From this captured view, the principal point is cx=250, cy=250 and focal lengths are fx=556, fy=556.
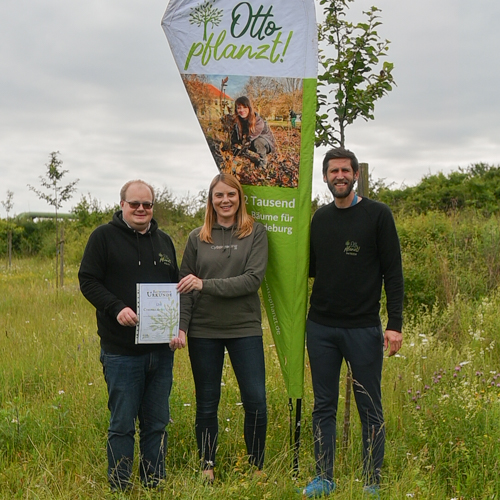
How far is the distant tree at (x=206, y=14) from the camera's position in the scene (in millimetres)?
4105

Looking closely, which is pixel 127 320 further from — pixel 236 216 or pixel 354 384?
pixel 354 384

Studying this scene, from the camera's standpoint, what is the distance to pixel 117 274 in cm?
354

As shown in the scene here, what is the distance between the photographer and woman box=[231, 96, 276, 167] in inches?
163

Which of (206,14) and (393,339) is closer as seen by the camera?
(393,339)

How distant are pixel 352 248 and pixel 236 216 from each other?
84 cm

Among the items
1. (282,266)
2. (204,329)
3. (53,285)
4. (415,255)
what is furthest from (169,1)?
(53,285)

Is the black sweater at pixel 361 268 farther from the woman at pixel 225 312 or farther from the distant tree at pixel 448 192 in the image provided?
the distant tree at pixel 448 192

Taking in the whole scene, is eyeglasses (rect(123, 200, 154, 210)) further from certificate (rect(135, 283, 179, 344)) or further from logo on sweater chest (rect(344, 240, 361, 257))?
logo on sweater chest (rect(344, 240, 361, 257))

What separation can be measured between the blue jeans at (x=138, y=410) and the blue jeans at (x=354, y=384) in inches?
40.3

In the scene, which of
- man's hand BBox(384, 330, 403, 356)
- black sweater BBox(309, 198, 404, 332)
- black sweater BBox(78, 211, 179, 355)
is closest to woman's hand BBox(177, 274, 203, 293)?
black sweater BBox(78, 211, 179, 355)

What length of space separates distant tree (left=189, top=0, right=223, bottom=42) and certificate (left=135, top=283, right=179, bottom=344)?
6.34ft

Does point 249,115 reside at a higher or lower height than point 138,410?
higher

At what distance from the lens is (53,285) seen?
1274 cm

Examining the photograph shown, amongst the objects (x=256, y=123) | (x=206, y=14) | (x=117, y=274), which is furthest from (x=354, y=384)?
(x=206, y=14)
